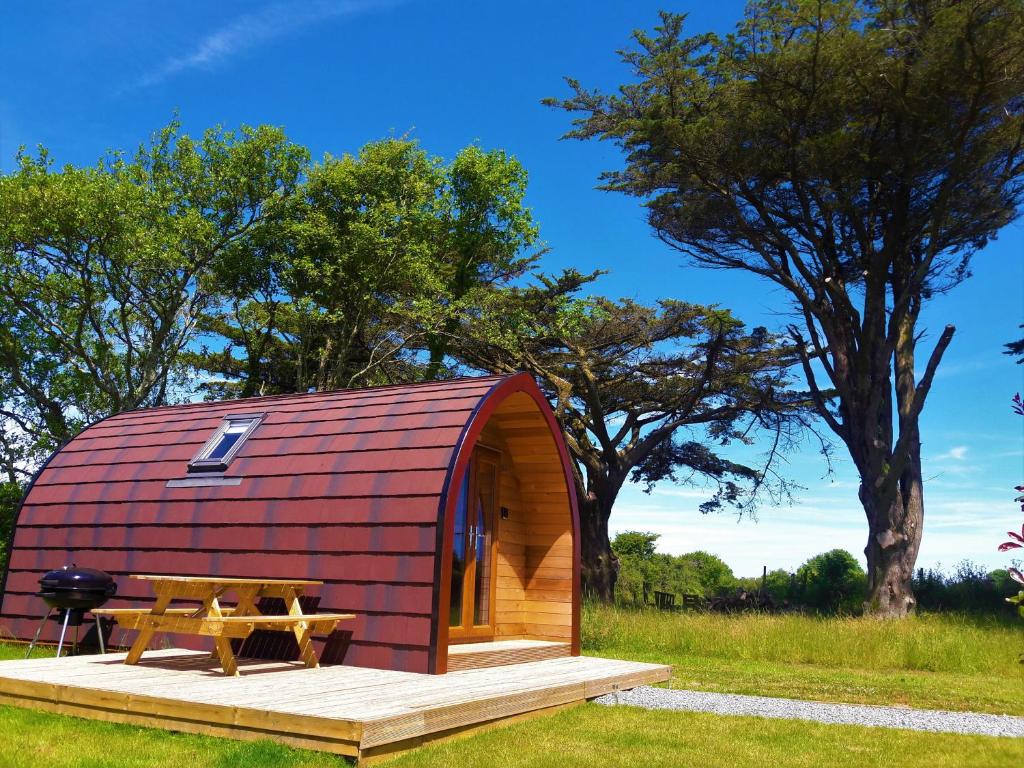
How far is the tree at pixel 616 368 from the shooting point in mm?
22609

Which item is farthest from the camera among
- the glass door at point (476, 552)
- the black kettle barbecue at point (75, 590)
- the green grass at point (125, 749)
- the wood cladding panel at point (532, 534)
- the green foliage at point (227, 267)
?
the green foliage at point (227, 267)

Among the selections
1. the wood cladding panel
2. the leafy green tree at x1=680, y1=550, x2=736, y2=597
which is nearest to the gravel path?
the wood cladding panel

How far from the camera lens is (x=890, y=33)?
17750 mm

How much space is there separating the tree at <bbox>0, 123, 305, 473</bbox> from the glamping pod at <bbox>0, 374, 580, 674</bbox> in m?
9.97

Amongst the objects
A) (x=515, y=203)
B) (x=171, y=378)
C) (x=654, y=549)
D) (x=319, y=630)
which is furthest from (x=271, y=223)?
(x=654, y=549)

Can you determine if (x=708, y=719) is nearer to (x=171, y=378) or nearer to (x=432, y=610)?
(x=432, y=610)

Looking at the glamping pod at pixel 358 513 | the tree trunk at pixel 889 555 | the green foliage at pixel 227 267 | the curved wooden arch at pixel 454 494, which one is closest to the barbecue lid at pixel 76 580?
the glamping pod at pixel 358 513

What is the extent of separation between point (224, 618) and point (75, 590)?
300cm

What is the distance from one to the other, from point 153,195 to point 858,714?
765 inches

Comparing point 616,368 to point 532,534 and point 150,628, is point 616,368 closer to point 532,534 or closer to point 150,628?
point 532,534

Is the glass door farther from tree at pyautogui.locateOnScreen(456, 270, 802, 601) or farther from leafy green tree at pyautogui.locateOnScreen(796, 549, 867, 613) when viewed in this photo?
leafy green tree at pyautogui.locateOnScreen(796, 549, 867, 613)

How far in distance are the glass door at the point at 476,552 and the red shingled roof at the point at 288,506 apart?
1081mm

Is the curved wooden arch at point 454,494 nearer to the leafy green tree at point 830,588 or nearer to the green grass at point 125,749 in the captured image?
the green grass at point 125,749

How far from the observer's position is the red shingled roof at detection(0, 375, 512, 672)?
24.1 ft
